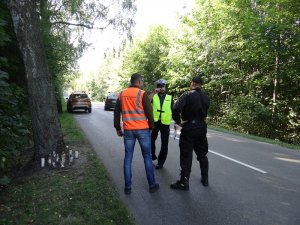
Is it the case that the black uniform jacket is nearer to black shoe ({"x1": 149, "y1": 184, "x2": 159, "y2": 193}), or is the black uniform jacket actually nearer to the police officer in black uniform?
the police officer in black uniform

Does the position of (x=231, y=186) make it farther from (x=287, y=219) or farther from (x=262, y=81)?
(x=262, y=81)

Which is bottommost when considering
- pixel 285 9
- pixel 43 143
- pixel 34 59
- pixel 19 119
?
pixel 43 143

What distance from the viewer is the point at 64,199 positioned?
491 cm

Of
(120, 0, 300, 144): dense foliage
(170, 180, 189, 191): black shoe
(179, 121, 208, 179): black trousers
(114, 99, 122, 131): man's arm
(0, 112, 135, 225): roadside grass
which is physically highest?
(120, 0, 300, 144): dense foliage

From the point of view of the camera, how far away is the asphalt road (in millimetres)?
4441

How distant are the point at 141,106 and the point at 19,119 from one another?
2.30 meters

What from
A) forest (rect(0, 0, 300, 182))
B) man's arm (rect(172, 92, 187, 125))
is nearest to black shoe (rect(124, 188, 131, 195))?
man's arm (rect(172, 92, 187, 125))

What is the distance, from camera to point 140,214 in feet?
14.8

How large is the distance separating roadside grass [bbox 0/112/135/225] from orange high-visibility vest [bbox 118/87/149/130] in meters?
1.19

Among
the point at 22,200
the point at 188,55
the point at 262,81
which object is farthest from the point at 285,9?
the point at 22,200

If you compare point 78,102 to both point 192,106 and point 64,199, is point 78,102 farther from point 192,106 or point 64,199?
point 64,199

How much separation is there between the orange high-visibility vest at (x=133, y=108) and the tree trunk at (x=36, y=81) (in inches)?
90.7

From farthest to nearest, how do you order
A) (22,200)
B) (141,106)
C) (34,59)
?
(34,59) < (141,106) < (22,200)

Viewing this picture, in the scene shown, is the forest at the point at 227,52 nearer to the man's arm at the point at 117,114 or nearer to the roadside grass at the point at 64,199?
the roadside grass at the point at 64,199
